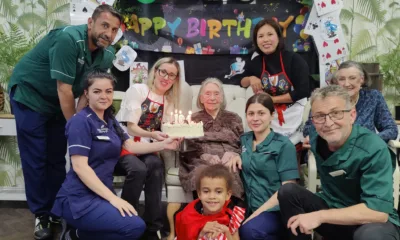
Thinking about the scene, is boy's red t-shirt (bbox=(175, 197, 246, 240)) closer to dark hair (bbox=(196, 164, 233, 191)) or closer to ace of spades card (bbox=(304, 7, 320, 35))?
dark hair (bbox=(196, 164, 233, 191))

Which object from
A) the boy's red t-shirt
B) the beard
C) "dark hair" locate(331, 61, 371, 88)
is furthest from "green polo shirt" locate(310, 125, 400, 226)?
the beard

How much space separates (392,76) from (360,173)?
2331mm

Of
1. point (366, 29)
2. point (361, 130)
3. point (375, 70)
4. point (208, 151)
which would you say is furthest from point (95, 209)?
point (366, 29)

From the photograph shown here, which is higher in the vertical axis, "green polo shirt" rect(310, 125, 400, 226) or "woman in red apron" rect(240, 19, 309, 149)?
"woman in red apron" rect(240, 19, 309, 149)

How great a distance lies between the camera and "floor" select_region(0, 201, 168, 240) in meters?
3.25

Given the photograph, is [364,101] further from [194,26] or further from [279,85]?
[194,26]

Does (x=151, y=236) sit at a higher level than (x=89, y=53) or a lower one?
lower

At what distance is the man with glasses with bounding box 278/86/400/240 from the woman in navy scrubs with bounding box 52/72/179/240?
992mm

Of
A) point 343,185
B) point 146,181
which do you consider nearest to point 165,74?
point 146,181

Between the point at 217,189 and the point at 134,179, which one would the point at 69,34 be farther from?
the point at 217,189

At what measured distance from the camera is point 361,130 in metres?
2.21

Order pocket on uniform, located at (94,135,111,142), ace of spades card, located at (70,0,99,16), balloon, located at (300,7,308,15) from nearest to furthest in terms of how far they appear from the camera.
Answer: pocket on uniform, located at (94,135,111,142) < ace of spades card, located at (70,0,99,16) < balloon, located at (300,7,308,15)

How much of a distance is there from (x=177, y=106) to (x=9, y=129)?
160cm

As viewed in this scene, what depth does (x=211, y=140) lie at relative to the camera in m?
3.25
